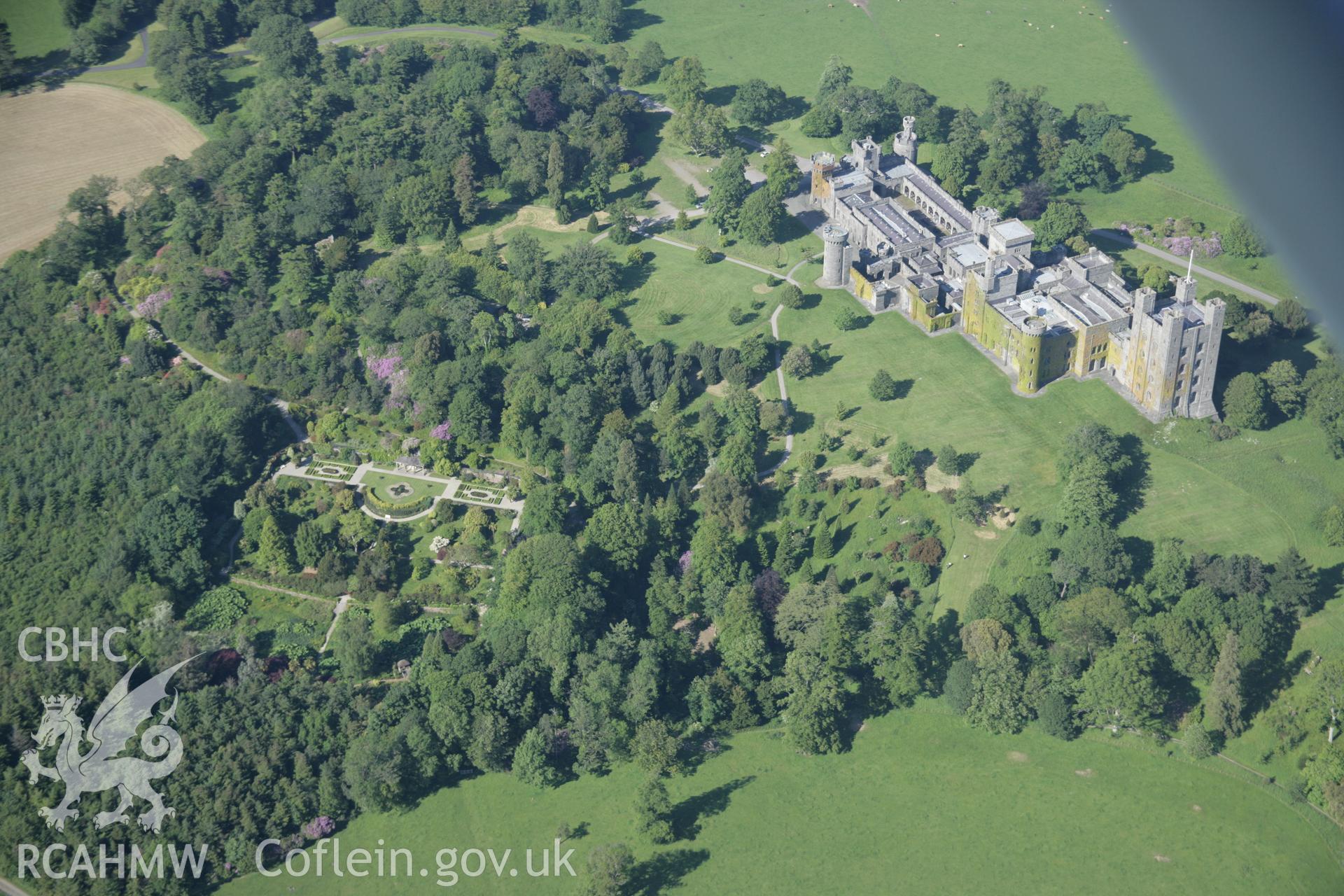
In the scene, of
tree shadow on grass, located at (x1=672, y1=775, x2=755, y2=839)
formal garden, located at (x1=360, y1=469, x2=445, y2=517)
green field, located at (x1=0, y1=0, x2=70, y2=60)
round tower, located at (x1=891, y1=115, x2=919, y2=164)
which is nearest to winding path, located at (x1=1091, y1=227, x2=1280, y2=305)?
round tower, located at (x1=891, y1=115, x2=919, y2=164)

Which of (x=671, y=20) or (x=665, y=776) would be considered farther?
(x=671, y=20)

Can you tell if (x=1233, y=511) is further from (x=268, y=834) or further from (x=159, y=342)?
(x=159, y=342)

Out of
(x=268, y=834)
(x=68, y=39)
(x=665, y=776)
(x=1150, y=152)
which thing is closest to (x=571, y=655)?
(x=665, y=776)

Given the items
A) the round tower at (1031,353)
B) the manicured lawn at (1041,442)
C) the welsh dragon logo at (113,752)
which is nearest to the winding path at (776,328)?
the manicured lawn at (1041,442)

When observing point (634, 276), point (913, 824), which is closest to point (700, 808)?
point (913, 824)

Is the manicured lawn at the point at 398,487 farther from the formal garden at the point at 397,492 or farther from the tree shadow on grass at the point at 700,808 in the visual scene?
the tree shadow on grass at the point at 700,808

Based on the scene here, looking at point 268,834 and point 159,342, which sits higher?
point 159,342

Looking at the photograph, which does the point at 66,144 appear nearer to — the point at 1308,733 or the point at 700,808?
the point at 700,808
